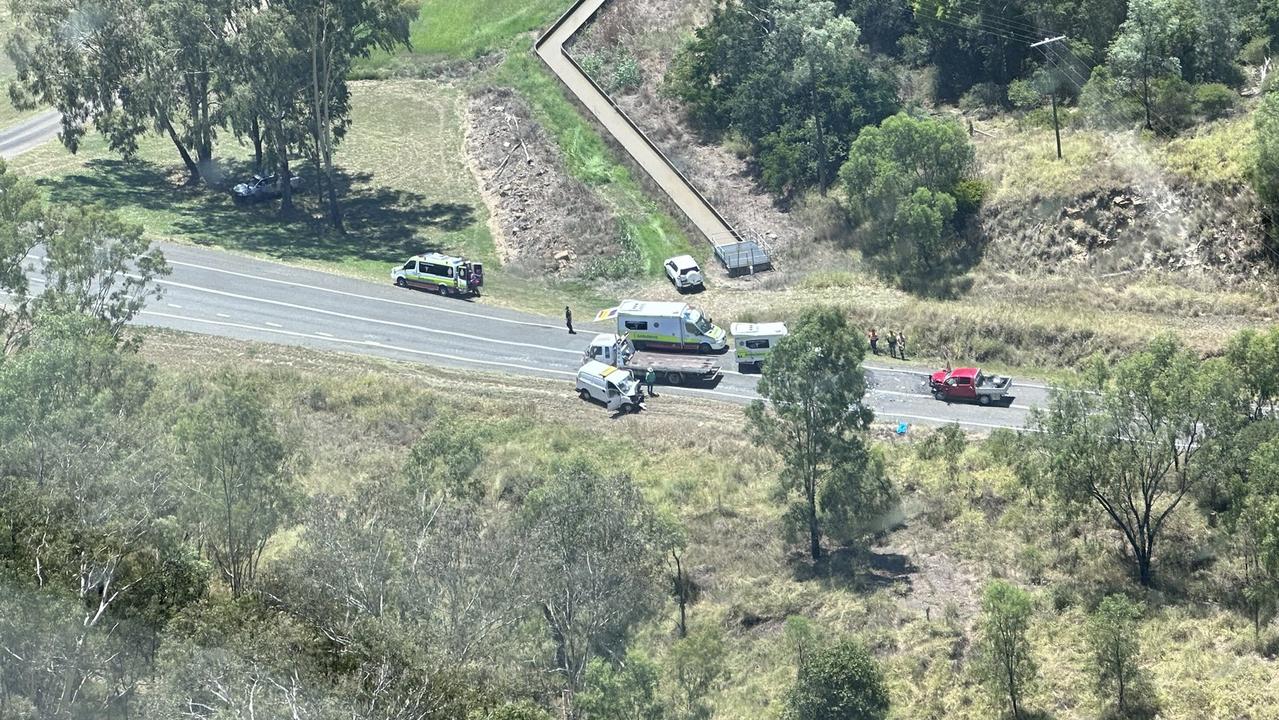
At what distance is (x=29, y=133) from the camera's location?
108 meters

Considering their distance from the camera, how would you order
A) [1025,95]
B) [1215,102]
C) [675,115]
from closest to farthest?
1. [1215,102]
2. [1025,95]
3. [675,115]

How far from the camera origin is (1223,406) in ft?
178

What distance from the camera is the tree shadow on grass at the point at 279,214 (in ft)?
302

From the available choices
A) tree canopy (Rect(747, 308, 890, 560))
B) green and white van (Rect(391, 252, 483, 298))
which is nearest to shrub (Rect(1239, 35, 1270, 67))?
tree canopy (Rect(747, 308, 890, 560))

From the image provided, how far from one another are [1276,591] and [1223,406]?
21.2 feet

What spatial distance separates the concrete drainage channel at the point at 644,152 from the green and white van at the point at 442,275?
13832 millimetres

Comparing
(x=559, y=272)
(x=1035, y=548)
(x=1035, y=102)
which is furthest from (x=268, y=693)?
(x=1035, y=102)

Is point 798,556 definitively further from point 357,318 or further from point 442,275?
point 442,275

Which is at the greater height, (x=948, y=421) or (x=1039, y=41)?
(x=1039, y=41)

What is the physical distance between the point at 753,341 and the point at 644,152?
27506 millimetres

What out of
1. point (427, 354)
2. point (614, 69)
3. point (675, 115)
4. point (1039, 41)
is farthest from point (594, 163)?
point (1039, 41)

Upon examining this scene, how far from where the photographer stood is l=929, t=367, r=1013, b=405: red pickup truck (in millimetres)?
70438

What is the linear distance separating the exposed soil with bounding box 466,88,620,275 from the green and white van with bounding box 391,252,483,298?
4929mm

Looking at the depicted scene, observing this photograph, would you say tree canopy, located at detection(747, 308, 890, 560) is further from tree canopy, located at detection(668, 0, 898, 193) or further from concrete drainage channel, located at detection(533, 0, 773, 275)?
tree canopy, located at detection(668, 0, 898, 193)
